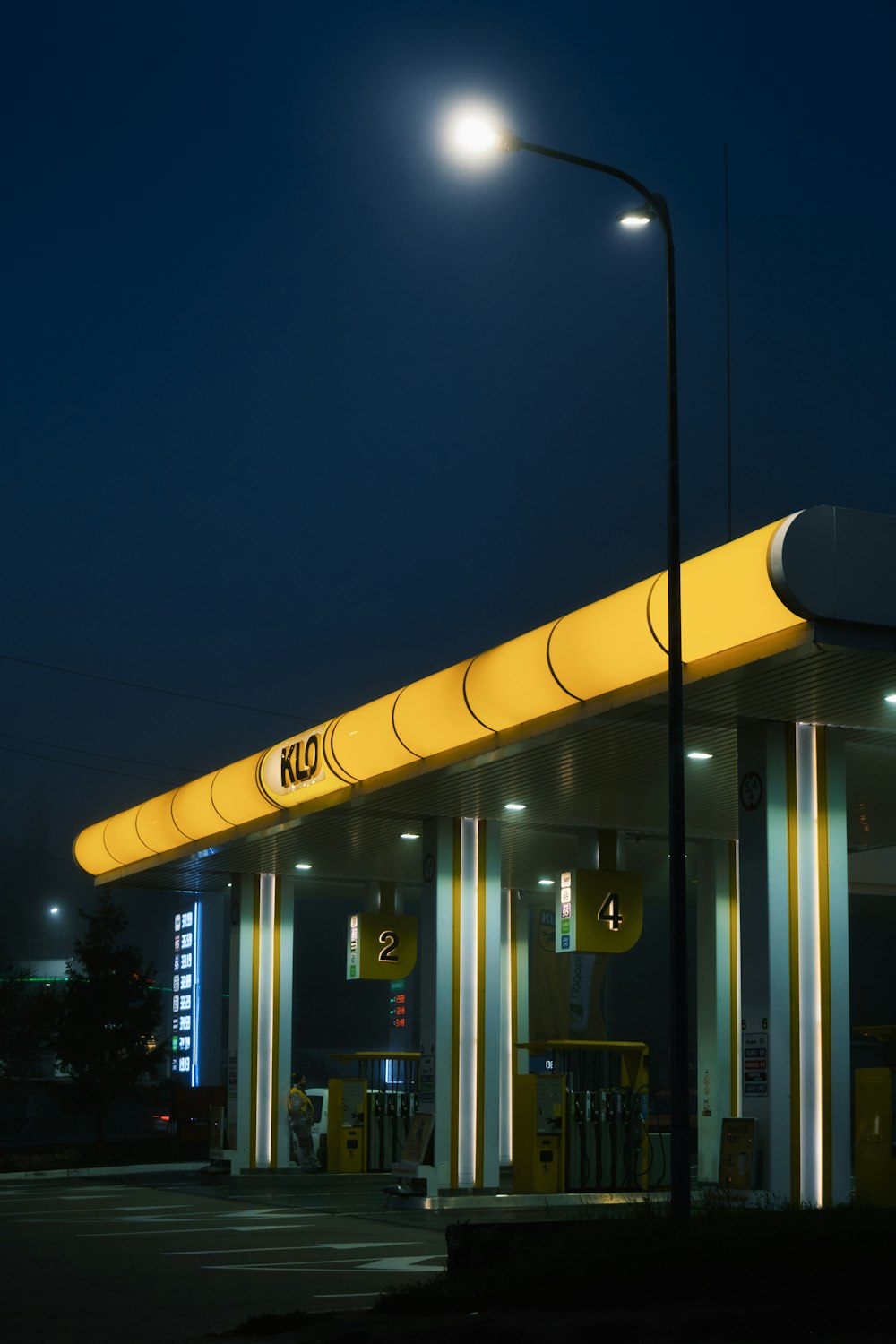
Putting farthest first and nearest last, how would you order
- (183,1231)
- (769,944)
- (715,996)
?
(715,996), (183,1231), (769,944)

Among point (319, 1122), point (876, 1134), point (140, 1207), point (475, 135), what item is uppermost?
point (475, 135)

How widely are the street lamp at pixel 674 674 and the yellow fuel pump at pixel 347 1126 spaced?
15783 mm

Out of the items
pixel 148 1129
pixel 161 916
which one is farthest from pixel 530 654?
pixel 161 916

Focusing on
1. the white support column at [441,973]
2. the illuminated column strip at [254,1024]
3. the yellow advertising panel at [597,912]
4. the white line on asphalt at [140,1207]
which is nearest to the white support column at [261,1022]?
the illuminated column strip at [254,1024]

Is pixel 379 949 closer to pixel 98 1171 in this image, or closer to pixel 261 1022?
pixel 261 1022

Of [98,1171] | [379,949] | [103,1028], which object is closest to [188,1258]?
[379,949]

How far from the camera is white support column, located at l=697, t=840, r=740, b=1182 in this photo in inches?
969

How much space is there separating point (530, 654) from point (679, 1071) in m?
5.09

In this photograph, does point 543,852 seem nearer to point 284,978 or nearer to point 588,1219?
point 284,978

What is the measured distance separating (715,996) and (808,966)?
1011 cm

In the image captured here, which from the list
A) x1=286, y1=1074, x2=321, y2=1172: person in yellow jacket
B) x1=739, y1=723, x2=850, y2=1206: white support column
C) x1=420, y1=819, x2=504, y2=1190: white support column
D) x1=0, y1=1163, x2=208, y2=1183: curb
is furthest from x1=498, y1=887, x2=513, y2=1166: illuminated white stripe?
x1=739, y1=723, x2=850, y2=1206: white support column

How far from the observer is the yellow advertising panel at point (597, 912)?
2005 cm

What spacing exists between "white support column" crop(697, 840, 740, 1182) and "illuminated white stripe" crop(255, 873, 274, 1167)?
7.13 meters

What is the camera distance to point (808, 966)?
1578 centimetres
